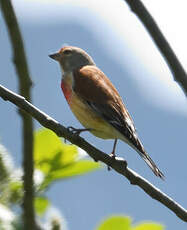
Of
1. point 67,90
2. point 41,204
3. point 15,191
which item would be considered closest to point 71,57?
point 67,90

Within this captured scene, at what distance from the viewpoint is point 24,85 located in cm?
151

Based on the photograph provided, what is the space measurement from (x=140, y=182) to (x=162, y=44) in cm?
138

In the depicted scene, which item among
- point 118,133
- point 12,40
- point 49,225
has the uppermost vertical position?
point 118,133

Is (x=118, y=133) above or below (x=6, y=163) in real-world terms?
above

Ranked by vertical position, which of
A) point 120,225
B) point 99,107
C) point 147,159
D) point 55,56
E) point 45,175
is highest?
point 55,56

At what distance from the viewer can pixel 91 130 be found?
4.61 m

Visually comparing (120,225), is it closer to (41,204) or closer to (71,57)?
(41,204)

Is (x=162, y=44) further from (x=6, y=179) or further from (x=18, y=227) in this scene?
(x=6, y=179)

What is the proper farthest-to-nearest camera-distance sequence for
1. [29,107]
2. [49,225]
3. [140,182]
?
[140,182]
[29,107]
[49,225]

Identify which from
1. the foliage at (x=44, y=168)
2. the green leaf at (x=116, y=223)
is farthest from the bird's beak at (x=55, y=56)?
the green leaf at (x=116, y=223)

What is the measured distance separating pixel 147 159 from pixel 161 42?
2755 mm

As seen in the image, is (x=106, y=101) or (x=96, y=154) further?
(x=106, y=101)

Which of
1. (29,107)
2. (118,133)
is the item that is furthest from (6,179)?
(118,133)

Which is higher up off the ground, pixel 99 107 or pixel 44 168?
pixel 99 107
